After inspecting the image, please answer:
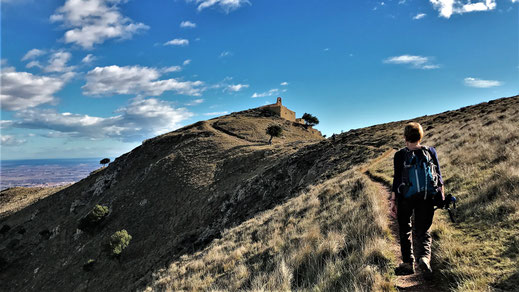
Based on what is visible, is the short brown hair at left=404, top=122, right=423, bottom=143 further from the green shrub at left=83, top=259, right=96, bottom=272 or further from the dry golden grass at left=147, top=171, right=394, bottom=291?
the green shrub at left=83, top=259, right=96, bottom=272

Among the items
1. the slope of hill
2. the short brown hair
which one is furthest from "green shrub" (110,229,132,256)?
the short brown hair

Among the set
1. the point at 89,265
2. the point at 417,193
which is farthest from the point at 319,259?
the point at 89,265

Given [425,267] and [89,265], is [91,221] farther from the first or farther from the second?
[425,267]

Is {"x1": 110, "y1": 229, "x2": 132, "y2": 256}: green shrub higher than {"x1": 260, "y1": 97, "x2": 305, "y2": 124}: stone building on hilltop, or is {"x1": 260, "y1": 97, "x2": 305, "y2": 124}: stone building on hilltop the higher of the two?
{"x1": 260, "y1": 97, "x2": 305, "y2": 124}: stone building on hilltop

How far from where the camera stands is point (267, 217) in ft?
57.9

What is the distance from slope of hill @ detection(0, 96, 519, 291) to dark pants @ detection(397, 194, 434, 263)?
505 millimetres

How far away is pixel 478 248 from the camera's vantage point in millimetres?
5215

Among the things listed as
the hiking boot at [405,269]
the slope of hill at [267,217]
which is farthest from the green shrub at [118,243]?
the hiking boot at [405,269]

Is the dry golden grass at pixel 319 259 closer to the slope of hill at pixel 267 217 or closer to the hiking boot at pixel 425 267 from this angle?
the slope of hill at pixel 267 217

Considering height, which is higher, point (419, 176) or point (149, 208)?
point (419, 176)

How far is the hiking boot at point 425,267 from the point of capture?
4.79m

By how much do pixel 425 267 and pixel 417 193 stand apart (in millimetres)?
1468

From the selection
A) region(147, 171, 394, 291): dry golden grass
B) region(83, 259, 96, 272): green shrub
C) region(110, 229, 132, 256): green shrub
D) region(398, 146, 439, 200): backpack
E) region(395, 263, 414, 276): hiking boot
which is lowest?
region(83, 259, 96, 272): green shrub

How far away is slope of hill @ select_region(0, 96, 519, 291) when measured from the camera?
19.0ft
